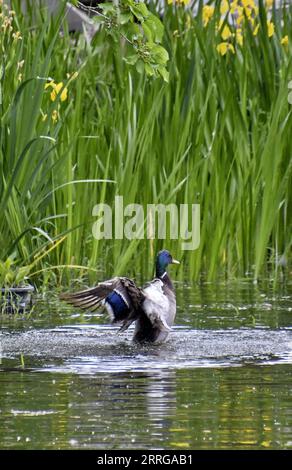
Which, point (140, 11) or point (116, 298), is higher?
point (140, 11)

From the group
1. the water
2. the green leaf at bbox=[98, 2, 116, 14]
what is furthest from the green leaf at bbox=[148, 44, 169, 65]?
the water

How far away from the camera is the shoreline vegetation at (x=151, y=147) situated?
9031mm

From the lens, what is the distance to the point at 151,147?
33.0ft

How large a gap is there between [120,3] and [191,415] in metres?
3.14

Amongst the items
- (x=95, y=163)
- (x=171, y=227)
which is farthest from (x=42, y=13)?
(x=171, y=227)

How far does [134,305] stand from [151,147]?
2.67m

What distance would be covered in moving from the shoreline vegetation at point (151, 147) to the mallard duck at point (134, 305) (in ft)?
3.44

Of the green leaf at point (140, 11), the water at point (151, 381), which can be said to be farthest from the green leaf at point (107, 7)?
the water at point (151, 381)

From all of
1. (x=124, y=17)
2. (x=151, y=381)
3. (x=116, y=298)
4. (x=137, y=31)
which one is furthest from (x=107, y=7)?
(x=151, y=381)

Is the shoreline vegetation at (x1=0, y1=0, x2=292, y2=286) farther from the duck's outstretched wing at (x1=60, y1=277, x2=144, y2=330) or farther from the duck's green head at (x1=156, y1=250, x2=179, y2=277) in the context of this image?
the duck's outstretched wing at (x1=60, y1=277, x2=144, y2=330)

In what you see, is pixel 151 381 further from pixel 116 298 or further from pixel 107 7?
pixel 107 7

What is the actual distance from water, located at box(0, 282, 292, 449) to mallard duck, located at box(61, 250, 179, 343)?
10 cm

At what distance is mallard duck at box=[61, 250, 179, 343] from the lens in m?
7.52
